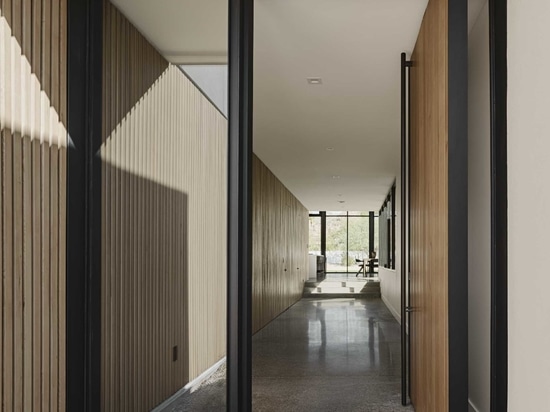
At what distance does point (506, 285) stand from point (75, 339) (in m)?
1.96

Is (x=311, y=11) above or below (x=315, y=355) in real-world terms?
above

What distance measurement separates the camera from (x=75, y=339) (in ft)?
9.20

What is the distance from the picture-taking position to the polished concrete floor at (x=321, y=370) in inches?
160

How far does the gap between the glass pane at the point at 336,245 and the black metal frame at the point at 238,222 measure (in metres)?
20.4

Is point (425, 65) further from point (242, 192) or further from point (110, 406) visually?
point (110, 406)

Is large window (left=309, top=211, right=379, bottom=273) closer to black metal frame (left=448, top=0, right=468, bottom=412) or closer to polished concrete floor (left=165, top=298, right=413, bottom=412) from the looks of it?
polished concrete floor (left=165, top=298, right=413, bottom=412)

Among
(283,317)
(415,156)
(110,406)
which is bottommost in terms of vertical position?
(283,317)

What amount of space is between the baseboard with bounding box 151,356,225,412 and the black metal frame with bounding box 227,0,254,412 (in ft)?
0.27


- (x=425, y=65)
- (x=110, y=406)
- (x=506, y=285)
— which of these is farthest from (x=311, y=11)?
(x=110, y=406)

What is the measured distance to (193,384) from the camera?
9.48ft

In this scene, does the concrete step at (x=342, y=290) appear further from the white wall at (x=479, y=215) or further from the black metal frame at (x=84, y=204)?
the black metal frame at (x=84, y=204)

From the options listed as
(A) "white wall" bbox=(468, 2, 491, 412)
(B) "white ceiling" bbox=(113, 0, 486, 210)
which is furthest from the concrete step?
(A) "white wall" bbox=(468, 2, 491, 412)

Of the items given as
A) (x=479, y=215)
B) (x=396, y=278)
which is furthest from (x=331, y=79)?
(x=396, y=278)

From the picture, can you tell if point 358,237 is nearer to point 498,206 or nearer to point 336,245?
point 336,245
